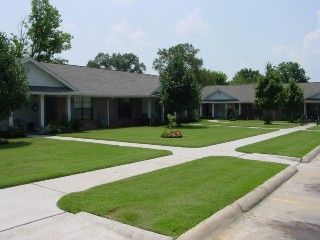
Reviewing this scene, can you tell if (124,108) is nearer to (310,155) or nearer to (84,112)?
(84,112)

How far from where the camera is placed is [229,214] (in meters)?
7.23

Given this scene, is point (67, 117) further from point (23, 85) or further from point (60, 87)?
point (23, 85)

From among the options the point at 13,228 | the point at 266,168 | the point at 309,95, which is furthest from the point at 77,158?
the point at 309,95

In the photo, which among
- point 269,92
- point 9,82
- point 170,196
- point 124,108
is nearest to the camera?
point 170,196

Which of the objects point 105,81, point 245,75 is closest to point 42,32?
point 105,81

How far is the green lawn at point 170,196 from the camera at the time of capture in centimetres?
668

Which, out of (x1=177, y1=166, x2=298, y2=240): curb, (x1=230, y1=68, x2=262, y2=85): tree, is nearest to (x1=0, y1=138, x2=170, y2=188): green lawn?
(x1=177, y1=166, x2=298, y2=240): curb

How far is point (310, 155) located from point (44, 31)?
4578 centimetres

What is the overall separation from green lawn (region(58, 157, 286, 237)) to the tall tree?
46.7 m

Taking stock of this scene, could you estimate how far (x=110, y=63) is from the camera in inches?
4227

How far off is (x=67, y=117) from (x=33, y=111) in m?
2.58

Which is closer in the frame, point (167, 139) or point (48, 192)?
point (48, 192)

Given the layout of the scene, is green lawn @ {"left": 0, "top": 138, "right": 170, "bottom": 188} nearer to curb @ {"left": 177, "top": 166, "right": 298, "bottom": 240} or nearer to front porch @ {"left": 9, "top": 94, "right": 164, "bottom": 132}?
curb @ {"left": 177, "top": 166, "right": 298, "bottom": 240}

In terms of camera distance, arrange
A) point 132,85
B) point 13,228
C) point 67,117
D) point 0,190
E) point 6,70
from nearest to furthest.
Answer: point 13,228
point 0,190
point 6,70
point 67,117
point 132,85
